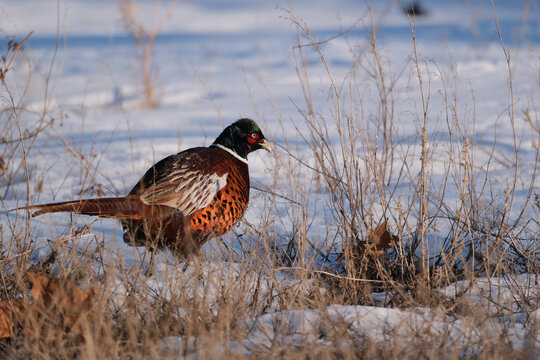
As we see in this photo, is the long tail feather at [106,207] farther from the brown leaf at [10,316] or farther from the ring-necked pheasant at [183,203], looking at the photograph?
the brown leaf at [10,316]

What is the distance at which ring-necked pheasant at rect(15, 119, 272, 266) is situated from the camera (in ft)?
8.16

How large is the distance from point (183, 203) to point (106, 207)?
1.03 feet

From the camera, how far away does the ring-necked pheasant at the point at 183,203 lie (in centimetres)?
249

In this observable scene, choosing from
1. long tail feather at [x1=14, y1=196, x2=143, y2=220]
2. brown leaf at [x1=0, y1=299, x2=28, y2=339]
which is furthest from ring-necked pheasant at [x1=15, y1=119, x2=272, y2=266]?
brown leaf at [x1=0, y1=299, x2=28, y2=339]

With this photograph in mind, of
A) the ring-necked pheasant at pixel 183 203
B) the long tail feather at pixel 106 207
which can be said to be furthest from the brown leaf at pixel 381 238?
the long tail feather at pixel 106 207

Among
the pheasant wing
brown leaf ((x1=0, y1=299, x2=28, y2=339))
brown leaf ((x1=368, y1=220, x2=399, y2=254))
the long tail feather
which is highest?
the pheasant wing

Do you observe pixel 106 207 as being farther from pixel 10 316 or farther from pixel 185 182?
pixel 10 316

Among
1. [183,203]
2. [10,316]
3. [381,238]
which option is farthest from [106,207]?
[381,238]

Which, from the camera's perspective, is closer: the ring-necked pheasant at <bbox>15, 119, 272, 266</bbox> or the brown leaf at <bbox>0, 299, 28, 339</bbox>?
the brown leaf at <bbox>0, 299, 28, 339</bbox>

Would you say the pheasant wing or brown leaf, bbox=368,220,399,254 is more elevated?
the pheasant wing

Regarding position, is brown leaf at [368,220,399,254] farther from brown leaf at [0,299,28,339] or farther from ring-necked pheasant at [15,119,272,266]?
brown leaf at [0,299,28,339]

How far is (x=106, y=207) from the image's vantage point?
7.94 feet

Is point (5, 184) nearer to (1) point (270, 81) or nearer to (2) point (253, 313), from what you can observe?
(2) point (253, 313)

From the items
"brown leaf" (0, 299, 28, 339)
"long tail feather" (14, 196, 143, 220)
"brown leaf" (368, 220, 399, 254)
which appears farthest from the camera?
"brown leaf" (368, 220, 399, 254)
